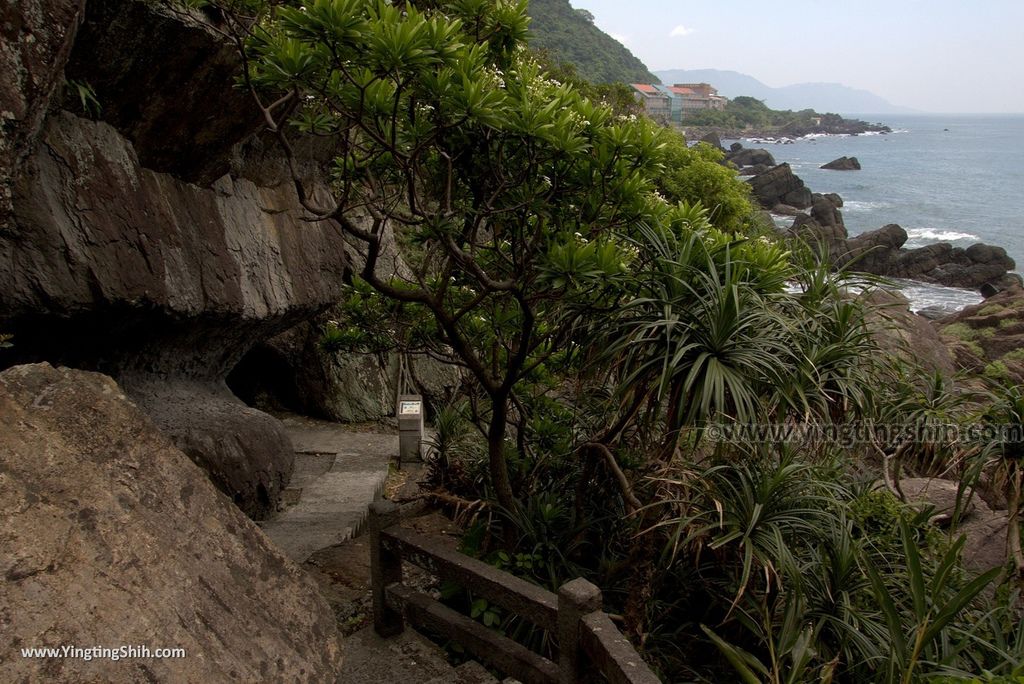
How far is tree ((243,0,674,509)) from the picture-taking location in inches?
129

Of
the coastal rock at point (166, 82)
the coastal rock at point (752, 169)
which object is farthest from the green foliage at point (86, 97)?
the coastal rock at point (752, 169)

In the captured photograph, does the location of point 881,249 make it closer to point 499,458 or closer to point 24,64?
point 499,458

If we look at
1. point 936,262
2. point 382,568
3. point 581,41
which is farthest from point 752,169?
point 382,568

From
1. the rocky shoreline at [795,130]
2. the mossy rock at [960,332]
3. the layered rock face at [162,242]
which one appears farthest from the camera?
the rocky shoreline at [795,130]

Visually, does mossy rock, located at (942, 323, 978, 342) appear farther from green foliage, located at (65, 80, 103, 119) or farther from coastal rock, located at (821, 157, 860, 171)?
coastal rock, located at (821, 157, 860, 171)

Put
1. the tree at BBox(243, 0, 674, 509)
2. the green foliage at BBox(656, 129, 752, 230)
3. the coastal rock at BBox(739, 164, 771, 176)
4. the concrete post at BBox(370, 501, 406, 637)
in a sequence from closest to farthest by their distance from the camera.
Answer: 1. the tree at BBox(243, 0, 674, 509)
2. the concrete post at BBox(370, 501, 406, 637)
3. the green foliage at BBox(656, 129, 752, 230)
4. the coastal rock at BBox(739, 164, 771, 176)

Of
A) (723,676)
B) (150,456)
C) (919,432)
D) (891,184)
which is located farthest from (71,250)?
(891,184)

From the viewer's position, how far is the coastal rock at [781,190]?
46.4 m

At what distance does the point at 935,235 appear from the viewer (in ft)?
141

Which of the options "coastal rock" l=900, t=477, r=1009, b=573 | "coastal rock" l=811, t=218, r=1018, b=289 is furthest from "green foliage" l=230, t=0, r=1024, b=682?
"coastal rock" l=811, t=218, r=1018, b=289

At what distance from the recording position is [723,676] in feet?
14.6

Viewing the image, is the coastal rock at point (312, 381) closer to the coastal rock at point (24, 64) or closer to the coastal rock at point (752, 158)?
the coastal rock at point (24, 64)

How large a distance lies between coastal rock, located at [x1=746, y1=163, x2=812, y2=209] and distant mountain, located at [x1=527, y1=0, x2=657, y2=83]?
44.0 ft

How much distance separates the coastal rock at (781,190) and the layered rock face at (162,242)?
143ft
